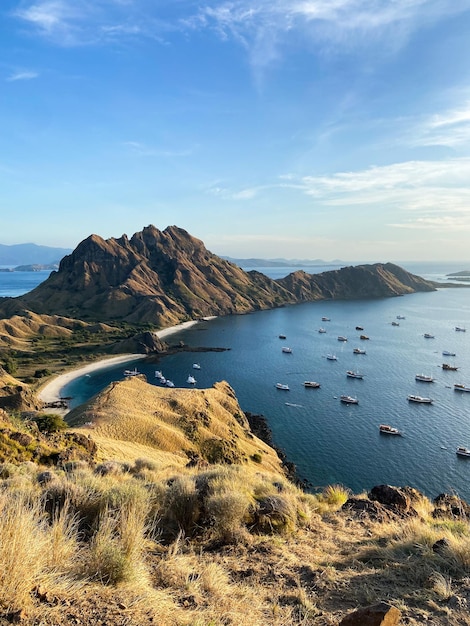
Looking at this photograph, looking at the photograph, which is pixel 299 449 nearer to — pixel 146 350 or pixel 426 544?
pixel 426 544

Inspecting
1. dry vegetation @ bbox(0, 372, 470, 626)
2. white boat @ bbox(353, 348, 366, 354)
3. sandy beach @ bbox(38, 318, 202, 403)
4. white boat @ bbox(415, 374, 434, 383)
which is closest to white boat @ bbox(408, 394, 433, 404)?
white boat @ bbox(415, 374, 434, 383)

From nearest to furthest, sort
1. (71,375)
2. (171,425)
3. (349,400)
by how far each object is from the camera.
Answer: (171,425) < (349,400) < (71,375)

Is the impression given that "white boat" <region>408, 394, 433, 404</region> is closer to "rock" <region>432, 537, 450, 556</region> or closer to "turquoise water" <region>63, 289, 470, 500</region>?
"turquoise water" <region>63, 289, 470, 500</region>

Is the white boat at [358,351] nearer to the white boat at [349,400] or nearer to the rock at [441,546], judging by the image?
the white boat at [349,400]

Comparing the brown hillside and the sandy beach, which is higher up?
the brown hillside

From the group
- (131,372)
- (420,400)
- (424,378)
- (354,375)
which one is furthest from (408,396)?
(131,372)

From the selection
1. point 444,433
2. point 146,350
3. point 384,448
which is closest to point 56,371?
point 146,350

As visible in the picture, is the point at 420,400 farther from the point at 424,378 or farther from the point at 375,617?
the point at 375,617
